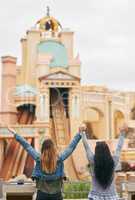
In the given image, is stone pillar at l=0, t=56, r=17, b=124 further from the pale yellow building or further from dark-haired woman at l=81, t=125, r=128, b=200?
dark-haired woman at l=81, t=125, r=128, b=200

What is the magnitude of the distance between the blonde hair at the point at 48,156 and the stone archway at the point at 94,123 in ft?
92.3

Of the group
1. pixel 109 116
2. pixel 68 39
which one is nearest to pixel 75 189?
pixel 109 116

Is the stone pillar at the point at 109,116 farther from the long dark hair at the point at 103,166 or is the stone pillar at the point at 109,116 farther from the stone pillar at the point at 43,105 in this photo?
the long dark hair at the point at 103,166

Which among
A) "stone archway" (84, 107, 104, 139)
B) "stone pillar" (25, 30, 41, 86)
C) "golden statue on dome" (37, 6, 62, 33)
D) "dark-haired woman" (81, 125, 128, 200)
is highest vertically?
"golden statue on dome" (37, 6, 62, 33)

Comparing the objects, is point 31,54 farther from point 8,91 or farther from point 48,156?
point 48,156

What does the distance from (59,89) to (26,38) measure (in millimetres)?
7261

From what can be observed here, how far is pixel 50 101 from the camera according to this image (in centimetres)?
3241

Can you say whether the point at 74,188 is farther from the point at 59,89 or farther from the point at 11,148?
the point at 59,89

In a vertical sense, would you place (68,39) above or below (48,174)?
above

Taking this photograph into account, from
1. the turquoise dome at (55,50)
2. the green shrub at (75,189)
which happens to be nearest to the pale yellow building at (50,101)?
the turquoise dome at (55,50)

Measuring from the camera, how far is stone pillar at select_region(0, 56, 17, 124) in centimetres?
3170

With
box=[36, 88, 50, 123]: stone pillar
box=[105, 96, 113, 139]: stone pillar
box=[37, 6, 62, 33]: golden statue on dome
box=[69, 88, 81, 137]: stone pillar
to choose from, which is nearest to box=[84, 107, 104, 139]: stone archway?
box=[105, 96, 113, 139]: stone pillar

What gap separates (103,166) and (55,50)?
1203 inches

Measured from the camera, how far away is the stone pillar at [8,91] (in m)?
31.7
